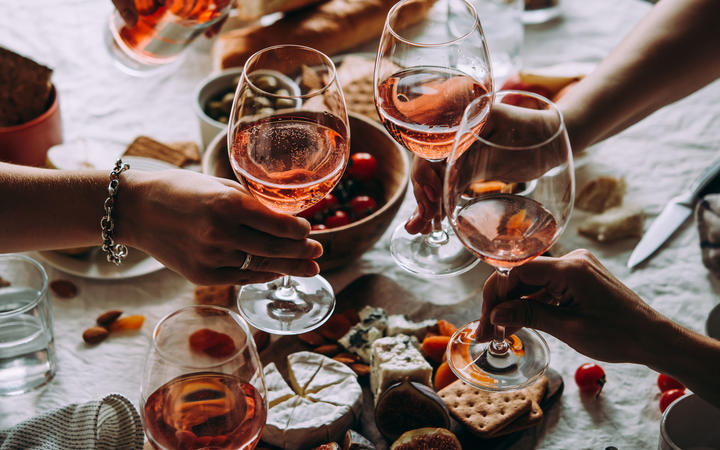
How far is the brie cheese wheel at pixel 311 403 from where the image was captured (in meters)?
1.06

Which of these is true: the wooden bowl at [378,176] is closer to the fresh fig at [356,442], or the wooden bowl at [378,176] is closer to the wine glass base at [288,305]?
the wine glass base at [288,305]

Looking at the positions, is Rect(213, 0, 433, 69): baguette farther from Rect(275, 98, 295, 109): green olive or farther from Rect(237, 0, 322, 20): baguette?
Rect(275, 98, 295, 109): green olive

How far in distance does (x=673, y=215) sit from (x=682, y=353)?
0.52 meters

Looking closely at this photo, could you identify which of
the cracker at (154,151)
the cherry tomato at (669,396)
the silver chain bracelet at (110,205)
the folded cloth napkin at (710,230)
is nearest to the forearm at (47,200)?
the silver chain bracelet at (110,205)

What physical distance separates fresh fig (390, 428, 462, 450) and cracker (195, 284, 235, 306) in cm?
44

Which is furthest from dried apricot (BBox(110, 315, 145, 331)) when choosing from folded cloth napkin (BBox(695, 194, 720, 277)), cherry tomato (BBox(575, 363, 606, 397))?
folded cloth napkin (BBox(695, 194, 720, 277))

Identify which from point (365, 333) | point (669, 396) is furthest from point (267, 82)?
point (669, 396)

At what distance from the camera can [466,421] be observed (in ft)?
3.60

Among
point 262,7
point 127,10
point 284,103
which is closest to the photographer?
point 284,103

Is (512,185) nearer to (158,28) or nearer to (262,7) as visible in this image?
(158,28)

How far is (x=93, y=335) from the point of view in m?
1.25

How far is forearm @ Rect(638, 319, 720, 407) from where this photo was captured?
3.34ft

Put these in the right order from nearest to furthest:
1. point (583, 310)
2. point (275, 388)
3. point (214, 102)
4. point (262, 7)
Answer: point (583, 310), point (275, 388), point (214, 102), point (262, 7)

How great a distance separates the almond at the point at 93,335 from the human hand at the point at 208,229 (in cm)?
24
